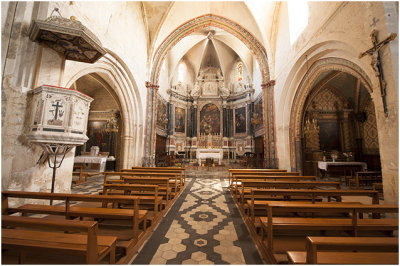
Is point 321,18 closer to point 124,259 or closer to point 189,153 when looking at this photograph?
point 124,259

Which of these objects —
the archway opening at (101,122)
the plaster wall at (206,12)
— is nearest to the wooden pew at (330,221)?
the archway opening at (101,122)

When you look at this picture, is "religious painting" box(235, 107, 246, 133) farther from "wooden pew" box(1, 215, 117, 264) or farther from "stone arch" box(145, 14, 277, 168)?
"wooden pew" box(1, 215, 117, 264)

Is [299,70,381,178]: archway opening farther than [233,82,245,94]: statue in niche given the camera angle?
No

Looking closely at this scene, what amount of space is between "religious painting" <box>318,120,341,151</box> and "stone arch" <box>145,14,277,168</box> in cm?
448

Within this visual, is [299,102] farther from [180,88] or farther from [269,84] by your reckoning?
[180,88]

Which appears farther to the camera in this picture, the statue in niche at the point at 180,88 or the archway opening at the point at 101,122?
the statue in niche at the point at 180,88

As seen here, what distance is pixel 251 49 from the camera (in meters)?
11.6

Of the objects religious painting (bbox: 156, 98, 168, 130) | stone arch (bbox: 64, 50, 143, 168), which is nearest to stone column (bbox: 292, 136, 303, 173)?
stone arch (bbox: 64, 50, 143, 168)

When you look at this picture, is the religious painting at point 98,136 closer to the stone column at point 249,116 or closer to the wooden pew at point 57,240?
the wooden pew at point 57,240

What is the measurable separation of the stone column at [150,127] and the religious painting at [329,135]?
447 inches

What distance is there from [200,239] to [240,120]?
15745 millimetres

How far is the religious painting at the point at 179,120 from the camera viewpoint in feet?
57.9

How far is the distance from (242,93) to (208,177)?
11591mm

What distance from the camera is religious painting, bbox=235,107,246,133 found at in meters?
17.1
